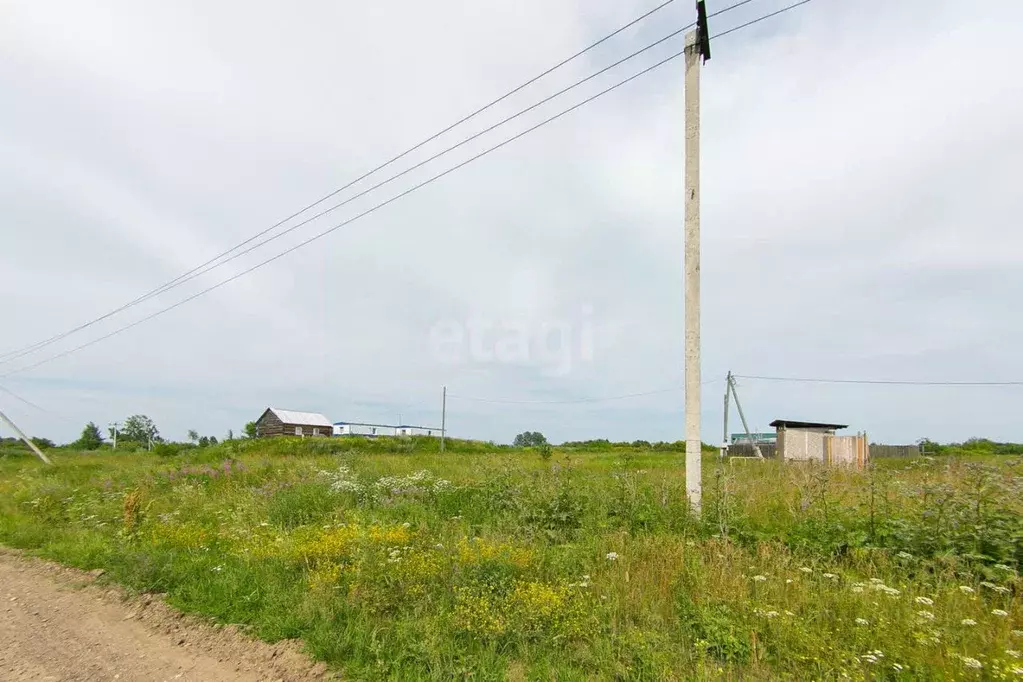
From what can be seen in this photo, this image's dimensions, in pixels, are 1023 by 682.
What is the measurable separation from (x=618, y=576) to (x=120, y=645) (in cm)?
461

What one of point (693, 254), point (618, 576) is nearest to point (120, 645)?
point (618, 576)

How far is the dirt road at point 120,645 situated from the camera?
431 centimetres

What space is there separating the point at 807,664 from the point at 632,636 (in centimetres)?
120

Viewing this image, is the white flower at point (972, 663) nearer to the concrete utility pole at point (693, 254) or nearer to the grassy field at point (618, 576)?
the grassy field at point (618, 576)

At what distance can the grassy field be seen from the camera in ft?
12.9

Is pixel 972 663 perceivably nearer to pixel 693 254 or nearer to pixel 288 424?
pixel 693 254

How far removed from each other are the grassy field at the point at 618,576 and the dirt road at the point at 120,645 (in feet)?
0.70

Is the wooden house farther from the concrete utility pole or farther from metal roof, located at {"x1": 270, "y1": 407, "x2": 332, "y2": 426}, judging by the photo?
the concrete utility pole

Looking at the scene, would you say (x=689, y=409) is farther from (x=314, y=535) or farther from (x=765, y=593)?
(x=314, y=535)

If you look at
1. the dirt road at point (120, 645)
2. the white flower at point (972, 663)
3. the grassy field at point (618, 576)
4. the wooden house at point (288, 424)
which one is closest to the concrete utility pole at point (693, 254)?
the grassy field at point (618, 576)

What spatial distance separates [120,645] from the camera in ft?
16.3

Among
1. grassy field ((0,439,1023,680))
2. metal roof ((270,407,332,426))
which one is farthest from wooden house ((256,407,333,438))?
grassy field ((0,439,1023,680))

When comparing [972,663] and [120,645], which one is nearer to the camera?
[972,663]

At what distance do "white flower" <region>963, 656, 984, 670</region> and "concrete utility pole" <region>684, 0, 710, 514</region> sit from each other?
3588mm
